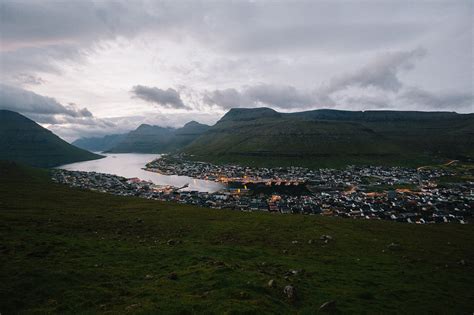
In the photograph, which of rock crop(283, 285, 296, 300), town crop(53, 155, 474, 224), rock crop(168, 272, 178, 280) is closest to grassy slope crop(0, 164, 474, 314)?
rock crop(283, 285, 296, 300)

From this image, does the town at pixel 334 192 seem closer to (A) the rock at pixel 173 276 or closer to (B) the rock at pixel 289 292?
(B) the rock at pixel 289 292

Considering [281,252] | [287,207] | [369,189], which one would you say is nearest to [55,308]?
[281,252]

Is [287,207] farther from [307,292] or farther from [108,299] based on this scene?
[108,299]

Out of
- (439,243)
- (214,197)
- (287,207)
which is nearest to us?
(439,243)

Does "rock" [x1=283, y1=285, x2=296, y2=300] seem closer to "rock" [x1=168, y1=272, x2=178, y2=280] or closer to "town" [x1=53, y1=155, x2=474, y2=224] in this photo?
"rock" [x1=168, y1=272, x2=178, y2=280]

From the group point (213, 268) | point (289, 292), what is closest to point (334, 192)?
point (213, 268)

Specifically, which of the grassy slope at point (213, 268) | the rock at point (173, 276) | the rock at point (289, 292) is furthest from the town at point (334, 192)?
the rock at point (173, 276)
